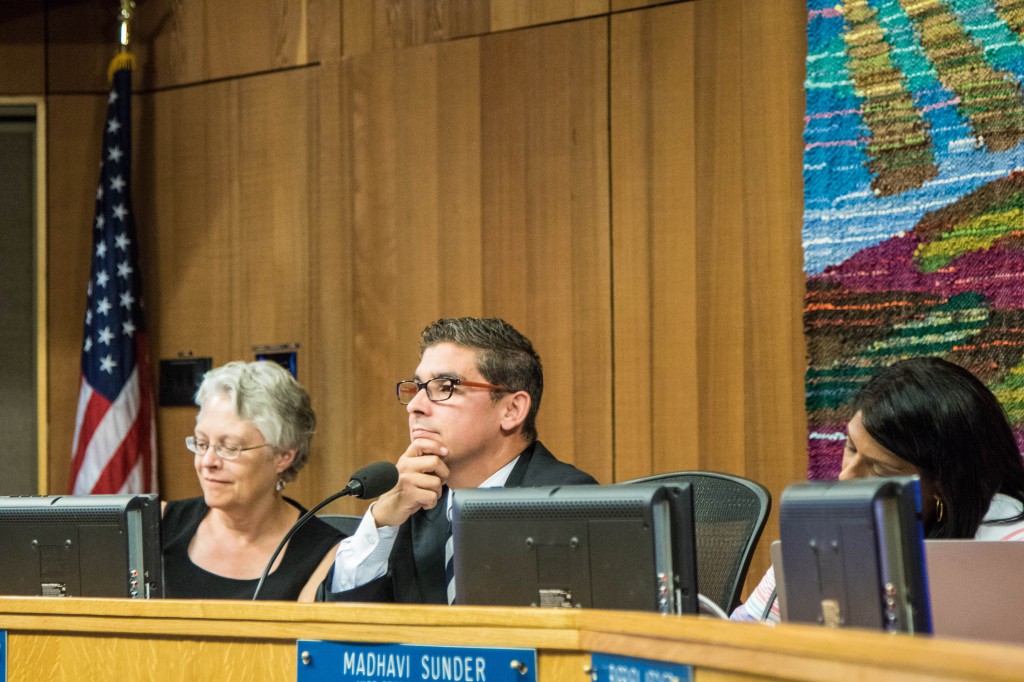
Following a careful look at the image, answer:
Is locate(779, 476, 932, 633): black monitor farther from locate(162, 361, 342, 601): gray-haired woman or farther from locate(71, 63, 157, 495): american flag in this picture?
locate(71, 63, 157, 495): american flag

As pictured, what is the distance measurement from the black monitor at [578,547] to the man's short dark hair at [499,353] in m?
0.83

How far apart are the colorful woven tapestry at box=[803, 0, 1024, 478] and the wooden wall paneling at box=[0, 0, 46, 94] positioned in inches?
120

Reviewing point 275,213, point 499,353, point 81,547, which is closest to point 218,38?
point 275,213

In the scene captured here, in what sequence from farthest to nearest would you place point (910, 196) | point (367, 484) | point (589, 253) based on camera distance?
point (589, 253) → point (910, 196) → point (367, 484)

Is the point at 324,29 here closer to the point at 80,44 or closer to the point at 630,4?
the point at 80,44

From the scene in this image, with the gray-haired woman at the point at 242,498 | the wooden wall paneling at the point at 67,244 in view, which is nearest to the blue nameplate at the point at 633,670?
the gray-haired woman at the point at 242,498

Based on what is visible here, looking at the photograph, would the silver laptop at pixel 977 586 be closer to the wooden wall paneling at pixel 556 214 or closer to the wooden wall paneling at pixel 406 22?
the wooden wall paneling at pixel 556 214

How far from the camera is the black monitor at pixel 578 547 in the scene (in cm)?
168

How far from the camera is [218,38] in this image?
4617 mm

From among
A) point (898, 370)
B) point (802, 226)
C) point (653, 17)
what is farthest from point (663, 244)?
point (898, 370)

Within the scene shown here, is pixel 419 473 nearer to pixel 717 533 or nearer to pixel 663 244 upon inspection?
pixel 717 533

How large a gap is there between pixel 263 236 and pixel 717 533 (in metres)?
2.59

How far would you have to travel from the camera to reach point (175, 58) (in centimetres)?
469

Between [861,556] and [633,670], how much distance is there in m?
0.31
